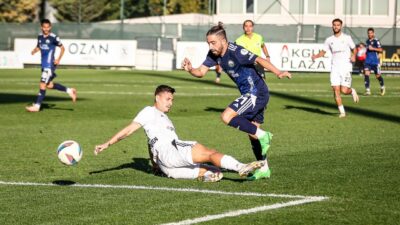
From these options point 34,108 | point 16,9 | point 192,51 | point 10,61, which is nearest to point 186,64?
point 34,108

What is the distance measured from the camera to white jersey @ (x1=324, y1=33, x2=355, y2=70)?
73.6 feet

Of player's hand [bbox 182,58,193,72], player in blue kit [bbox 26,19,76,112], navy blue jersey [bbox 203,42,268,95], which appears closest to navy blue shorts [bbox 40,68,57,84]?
player in blue kit [bbox 26,19,76,112]

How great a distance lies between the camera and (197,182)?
10875 mm

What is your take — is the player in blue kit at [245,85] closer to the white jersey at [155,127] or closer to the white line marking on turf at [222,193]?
the white jersey at [155,127]

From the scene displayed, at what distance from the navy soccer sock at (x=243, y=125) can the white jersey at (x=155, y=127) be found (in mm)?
816

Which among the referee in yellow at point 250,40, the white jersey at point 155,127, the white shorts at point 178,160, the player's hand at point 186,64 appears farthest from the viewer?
the referee in yellow at point 250,40

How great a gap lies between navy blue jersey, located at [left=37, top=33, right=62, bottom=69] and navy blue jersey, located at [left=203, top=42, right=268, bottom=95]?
39.9 feet

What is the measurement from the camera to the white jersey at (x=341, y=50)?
883 inches

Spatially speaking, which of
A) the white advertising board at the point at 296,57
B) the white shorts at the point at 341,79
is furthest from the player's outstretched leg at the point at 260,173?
the white advertising board at the point at 296,57

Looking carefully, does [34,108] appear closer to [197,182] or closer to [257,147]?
[257,147]

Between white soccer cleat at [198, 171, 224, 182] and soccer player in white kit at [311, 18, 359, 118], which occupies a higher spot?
soccer player in white kit at [311, 18, 359, 118]

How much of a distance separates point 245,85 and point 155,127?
1.43 m

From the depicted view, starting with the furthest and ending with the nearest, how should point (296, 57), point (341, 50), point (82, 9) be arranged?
1. point (82, 9)
2. point (296, 57)
3. point (341, 50)

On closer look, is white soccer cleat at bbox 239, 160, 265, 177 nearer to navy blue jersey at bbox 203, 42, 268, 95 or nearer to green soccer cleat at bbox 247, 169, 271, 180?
green soccer cleat at bbox 247, 169, 271, 180
